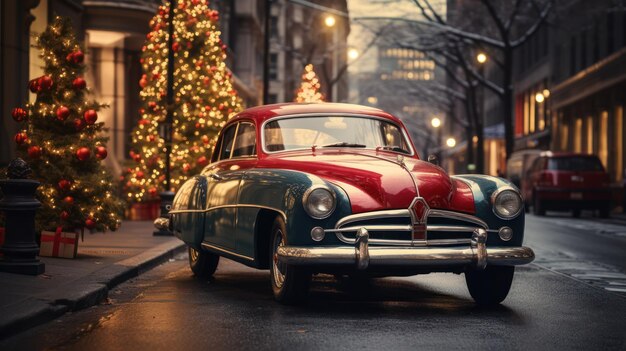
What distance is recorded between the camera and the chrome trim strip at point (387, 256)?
27.5ft

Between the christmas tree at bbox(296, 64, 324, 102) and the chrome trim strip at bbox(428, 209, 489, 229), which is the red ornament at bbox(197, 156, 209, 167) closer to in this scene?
the chrome trim strip at bbox(428, 209, 489, 229)

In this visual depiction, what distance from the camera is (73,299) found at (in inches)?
342

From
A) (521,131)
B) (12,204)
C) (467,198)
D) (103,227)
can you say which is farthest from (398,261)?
(521,131)

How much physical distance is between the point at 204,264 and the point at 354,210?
3696 millimetres

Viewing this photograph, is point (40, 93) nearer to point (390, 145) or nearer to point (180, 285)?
point (180, 285)

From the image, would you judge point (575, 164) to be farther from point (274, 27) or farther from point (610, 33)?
point (274, 27)

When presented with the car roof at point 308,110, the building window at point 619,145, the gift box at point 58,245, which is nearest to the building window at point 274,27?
the building window at point 619,145

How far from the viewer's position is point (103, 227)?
539 inches

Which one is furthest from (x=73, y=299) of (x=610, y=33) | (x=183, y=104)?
(x=610, y=33)

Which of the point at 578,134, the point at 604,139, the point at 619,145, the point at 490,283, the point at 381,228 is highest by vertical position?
the point at 578,134

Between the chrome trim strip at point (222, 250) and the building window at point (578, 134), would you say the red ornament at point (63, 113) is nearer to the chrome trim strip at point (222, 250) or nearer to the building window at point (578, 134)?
the chrome trim strip at point (222, 250)

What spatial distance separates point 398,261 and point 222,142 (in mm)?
3963

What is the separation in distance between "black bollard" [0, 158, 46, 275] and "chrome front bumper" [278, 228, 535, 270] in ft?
9.64

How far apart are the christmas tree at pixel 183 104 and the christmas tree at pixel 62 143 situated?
10.5 m
